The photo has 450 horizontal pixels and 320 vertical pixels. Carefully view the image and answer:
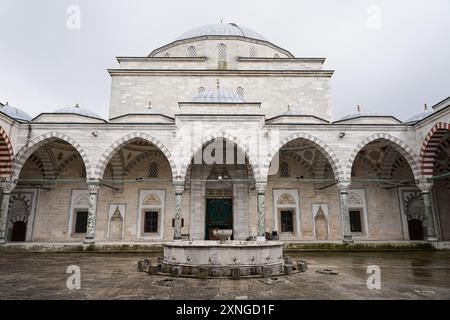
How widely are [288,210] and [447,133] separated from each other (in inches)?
274

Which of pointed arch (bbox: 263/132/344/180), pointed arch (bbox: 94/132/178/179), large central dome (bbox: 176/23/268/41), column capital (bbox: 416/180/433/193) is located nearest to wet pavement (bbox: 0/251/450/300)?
pointed arch (bbox: 94/132/178/179)

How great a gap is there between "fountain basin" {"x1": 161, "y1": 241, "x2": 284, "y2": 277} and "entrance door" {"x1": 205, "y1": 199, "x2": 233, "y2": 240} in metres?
7.48

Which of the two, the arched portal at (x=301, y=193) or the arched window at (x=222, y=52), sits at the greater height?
the arched window at (x=222, y=52)

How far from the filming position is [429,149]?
37.7 feet

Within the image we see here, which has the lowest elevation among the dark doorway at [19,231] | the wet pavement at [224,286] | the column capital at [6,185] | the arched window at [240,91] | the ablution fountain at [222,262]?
the wet pavement at [224,286]

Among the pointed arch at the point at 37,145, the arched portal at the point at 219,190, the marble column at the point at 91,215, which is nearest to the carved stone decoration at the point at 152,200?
the arched portal at the point at 219,190

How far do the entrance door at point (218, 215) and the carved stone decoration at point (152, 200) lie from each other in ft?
7.63

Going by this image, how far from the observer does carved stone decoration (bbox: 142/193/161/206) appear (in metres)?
13.9

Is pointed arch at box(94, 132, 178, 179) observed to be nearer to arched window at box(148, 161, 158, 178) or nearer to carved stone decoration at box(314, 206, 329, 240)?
arched window at box(148, 161, 158, 178)

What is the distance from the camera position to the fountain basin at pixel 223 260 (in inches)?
221

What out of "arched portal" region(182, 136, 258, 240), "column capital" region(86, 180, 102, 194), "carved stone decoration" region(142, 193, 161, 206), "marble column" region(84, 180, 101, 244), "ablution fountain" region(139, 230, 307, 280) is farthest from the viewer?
"carved stone decoration" region(142, 193, 161, 206)

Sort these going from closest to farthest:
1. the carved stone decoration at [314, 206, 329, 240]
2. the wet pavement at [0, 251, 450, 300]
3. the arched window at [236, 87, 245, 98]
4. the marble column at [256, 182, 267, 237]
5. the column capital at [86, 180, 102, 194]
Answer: the wet pavement at [0, 251, 450, 300] → the marble column at [256, 182, 267, 237] → the column capital at [86, 180, 102, 194] → the carved stone decoration at [314, 206, 329, 240] → the arched window at [236, 87, 245, 98]

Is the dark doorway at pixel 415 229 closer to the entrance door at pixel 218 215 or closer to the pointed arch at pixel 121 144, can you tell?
the entrance door at pixel 218 215

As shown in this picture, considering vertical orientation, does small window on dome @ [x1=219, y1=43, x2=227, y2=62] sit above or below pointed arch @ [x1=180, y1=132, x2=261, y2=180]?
above
